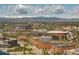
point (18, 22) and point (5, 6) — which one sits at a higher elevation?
point (5, 6)

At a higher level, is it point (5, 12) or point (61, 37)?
point (5, 12)

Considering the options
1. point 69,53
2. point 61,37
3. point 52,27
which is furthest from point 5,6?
point 69,53

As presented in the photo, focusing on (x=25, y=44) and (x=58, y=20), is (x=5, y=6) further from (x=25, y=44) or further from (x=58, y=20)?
(x=58, y=20)

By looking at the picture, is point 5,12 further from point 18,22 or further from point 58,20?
point 58,20
